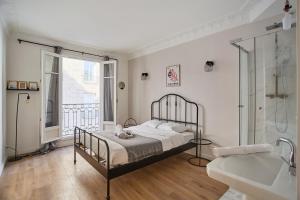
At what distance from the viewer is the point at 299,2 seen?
725 mm

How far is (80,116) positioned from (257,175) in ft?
19.4

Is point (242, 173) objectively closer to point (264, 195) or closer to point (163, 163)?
point (264, 195)

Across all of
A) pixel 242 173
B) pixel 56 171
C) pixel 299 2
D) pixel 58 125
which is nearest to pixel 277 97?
pixel 242 173

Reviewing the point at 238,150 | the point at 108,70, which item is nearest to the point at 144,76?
the point at 108,70

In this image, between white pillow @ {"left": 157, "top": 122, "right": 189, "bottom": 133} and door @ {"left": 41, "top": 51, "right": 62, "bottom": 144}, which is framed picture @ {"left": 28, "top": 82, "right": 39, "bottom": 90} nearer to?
door @ {"left": 41, "top": 51, "right": 62, "bottom": 144}

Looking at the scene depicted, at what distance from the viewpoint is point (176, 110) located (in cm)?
381

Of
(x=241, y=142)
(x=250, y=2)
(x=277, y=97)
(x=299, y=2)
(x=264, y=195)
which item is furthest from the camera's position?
(x=241, y=142)

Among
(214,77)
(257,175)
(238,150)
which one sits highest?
(214,77)

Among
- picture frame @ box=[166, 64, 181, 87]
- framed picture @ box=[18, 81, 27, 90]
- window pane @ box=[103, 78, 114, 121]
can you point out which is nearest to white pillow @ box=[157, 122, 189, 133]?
picture frame @ box=[166, 64, 181, 87]

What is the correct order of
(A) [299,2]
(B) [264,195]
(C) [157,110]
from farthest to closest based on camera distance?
(C) [157,110]
(B) [264,195]
(A) [299,2]

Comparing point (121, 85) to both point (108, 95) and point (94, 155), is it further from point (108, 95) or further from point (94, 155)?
point (94, 155)

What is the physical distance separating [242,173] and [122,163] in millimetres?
1445

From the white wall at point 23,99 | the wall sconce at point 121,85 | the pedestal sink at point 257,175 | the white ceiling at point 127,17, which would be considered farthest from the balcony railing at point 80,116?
the pedestal sink at point 257,175

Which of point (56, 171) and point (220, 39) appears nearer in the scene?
point (56, 171)
